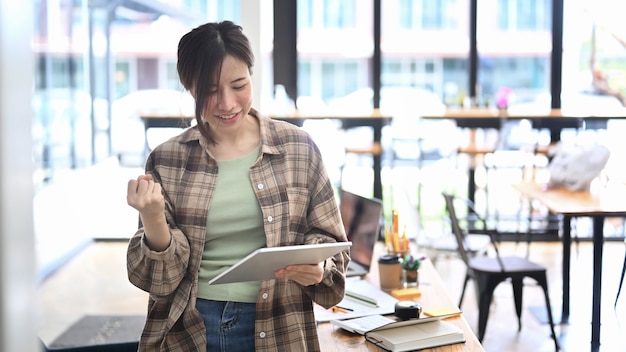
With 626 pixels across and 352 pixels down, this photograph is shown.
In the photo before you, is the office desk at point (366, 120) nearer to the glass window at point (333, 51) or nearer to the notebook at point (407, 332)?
the glass window at point (333, 51)

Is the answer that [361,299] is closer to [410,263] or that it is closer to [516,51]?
[410,263]

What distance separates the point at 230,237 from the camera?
1790 mm

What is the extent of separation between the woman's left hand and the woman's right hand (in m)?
0.27

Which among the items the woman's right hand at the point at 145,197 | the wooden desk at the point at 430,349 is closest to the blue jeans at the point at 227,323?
the woman's right hand at the point at 145,197

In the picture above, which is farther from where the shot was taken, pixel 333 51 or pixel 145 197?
pixel 333 51

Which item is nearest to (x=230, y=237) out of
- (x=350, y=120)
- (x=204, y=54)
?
(x=204, y=54)

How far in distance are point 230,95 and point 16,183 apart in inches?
41.2

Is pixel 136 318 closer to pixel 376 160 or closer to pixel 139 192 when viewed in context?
pixel 376 160

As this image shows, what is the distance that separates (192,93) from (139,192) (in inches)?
11.2

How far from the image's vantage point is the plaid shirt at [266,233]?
1756mm

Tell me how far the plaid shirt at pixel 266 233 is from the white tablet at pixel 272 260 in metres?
0.08

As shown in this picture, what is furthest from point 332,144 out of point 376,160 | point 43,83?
point 43,83

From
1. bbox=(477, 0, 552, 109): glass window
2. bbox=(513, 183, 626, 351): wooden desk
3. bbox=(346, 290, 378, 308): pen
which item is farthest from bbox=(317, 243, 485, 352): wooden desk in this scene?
bbox=(477, 0, 552, 109): glass window

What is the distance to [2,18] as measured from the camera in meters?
0.71
